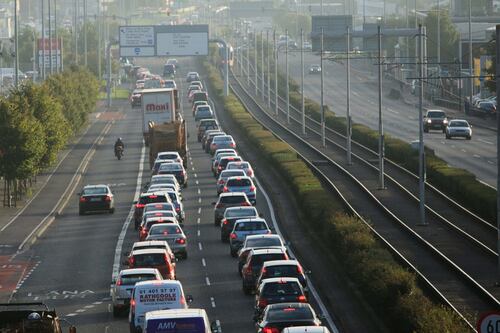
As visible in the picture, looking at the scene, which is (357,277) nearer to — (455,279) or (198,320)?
(455,279)

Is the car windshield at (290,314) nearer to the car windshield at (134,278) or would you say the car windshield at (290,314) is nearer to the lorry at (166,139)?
the car windshield at (134,278)

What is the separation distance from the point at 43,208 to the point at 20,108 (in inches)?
266

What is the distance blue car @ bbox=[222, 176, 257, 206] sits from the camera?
215 feet

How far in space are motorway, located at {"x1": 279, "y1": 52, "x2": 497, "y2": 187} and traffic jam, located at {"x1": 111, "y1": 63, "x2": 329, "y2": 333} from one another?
1306 centimetres

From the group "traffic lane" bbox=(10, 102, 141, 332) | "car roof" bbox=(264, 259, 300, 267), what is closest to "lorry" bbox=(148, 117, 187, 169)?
"traffic lane" bbox=(10, 102, 141, 332)

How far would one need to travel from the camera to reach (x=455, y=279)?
42.4 meters

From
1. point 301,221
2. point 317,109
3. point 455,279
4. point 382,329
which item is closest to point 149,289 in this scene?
point 382,329

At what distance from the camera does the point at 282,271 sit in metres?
39.1

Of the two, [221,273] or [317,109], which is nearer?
[221,273]

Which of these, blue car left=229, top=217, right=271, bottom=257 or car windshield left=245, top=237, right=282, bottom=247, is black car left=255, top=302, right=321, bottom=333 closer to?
car windshield left=245, top=237, right=282, bottom=247

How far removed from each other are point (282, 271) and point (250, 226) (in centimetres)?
1158

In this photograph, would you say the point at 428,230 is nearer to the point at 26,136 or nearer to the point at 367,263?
the point at 367,263

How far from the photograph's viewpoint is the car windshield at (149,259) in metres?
42.3

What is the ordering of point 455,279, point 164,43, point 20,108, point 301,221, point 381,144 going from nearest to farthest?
point 455,279 < point 301,221 < point 381,144 < point 20,108 < point 164,43
